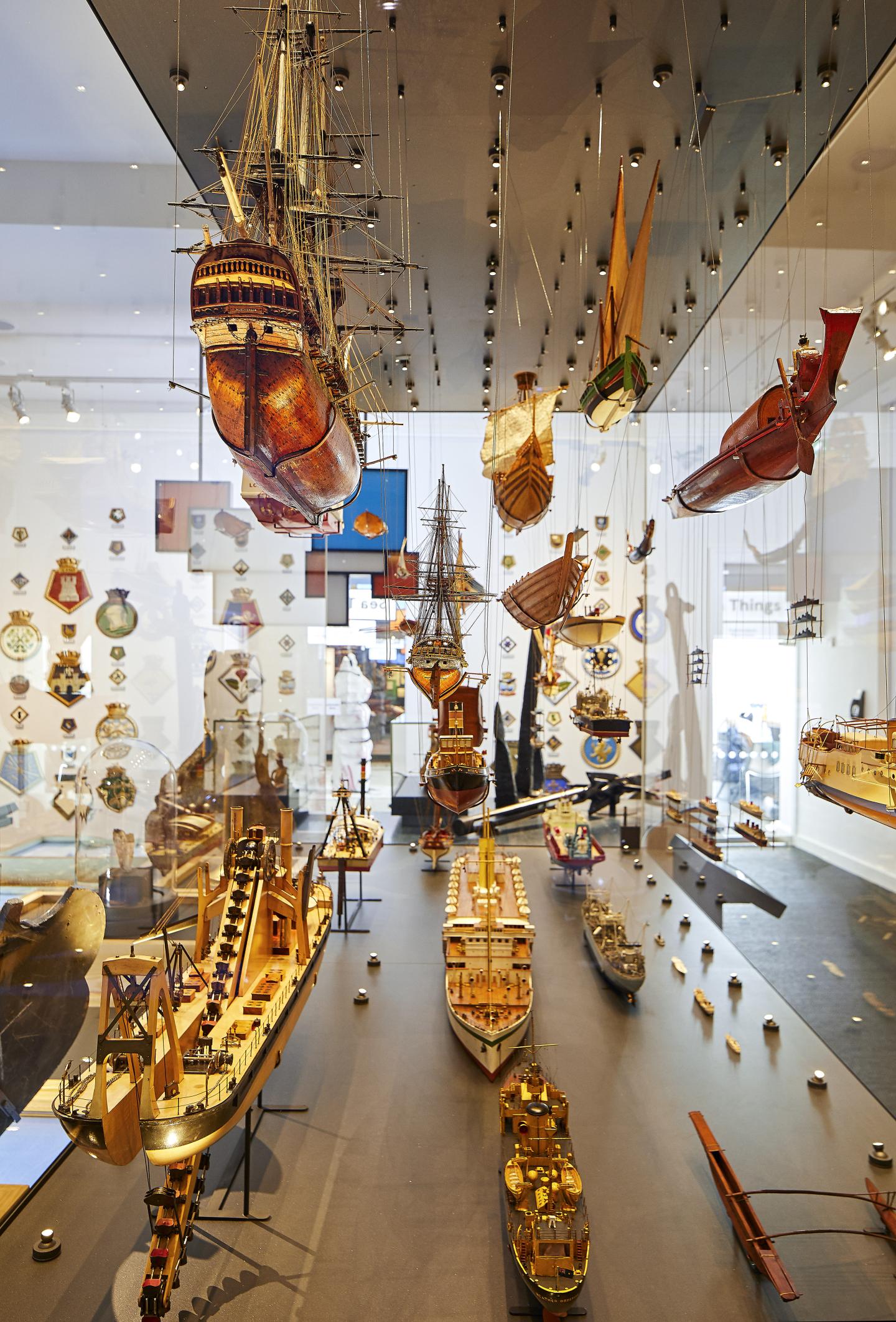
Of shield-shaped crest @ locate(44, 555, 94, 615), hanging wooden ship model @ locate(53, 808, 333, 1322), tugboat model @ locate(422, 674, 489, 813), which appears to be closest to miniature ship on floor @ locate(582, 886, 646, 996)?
tugboat model @ locate(422, 674, 489, 813)

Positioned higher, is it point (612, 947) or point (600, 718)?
point (600, 718)

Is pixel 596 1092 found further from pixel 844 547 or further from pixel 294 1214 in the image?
pixel 844 547

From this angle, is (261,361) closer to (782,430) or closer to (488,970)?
(782,430)

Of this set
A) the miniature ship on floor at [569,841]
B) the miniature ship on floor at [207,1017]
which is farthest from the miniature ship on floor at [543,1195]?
the miniature ship on floor at [569,841]

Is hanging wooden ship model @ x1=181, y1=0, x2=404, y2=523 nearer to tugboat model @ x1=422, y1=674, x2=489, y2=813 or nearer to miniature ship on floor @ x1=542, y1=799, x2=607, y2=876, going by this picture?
tugboat model @ x1=422, y1=674, x2=489, y2=813

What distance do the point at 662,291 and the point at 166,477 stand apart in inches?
260

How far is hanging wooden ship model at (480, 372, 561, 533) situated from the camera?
243 inches

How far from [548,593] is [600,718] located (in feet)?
14.2

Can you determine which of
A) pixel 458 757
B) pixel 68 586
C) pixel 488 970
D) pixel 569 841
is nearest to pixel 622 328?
pixel 458 757

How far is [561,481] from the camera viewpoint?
49.7 feet

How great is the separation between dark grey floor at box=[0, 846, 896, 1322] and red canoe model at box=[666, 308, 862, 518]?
14.4 feet

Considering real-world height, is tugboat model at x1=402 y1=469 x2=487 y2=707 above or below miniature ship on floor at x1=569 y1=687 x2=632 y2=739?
above

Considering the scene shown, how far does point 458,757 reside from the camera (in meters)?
6.49

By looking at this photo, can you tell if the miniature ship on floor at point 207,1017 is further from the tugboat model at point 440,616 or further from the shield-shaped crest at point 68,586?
the shield-shaped crest at point 68,586
